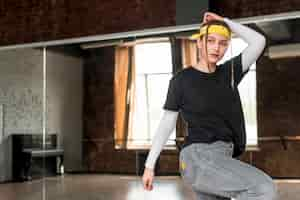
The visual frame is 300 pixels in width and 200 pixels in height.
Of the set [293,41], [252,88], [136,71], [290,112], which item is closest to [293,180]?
[290,112]

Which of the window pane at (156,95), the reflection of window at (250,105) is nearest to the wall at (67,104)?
the window pane at (156,95)

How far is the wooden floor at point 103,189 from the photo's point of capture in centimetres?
439

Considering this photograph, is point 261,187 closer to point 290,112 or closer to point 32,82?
point 290,112

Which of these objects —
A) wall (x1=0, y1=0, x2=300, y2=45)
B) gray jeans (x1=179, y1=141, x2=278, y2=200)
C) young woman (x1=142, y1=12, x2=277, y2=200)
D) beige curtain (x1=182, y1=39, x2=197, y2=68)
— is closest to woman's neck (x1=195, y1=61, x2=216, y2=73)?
young woman (x1=142, y1=12, x2=277, y2=200)

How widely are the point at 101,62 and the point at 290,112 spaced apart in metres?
2.00

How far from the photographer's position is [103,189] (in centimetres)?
480

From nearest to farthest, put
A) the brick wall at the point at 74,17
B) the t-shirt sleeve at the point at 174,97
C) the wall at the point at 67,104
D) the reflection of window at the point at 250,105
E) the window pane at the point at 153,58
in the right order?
the t-shirt sleeve at the point at 174,97
the reflection of window at the point at 250,105
the window pane at the point at 153,58
the wall at the point at 67,104
the brick wall at the point at 74,17

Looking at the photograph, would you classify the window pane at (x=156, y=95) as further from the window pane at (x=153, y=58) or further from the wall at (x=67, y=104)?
the wall at (x=67, y=104)

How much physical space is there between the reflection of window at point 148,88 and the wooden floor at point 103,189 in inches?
16.2

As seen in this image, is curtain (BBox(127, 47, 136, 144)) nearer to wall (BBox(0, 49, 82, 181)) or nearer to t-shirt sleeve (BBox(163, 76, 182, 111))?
wall (BBox(0, 49, 82, 181))

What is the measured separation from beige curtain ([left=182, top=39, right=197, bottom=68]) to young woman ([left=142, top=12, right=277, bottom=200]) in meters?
2.40

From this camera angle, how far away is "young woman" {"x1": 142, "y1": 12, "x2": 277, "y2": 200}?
172 centimetres

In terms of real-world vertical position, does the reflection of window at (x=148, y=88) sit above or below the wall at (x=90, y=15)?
below

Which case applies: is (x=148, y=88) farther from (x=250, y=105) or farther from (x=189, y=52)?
(x=250, y=105)
